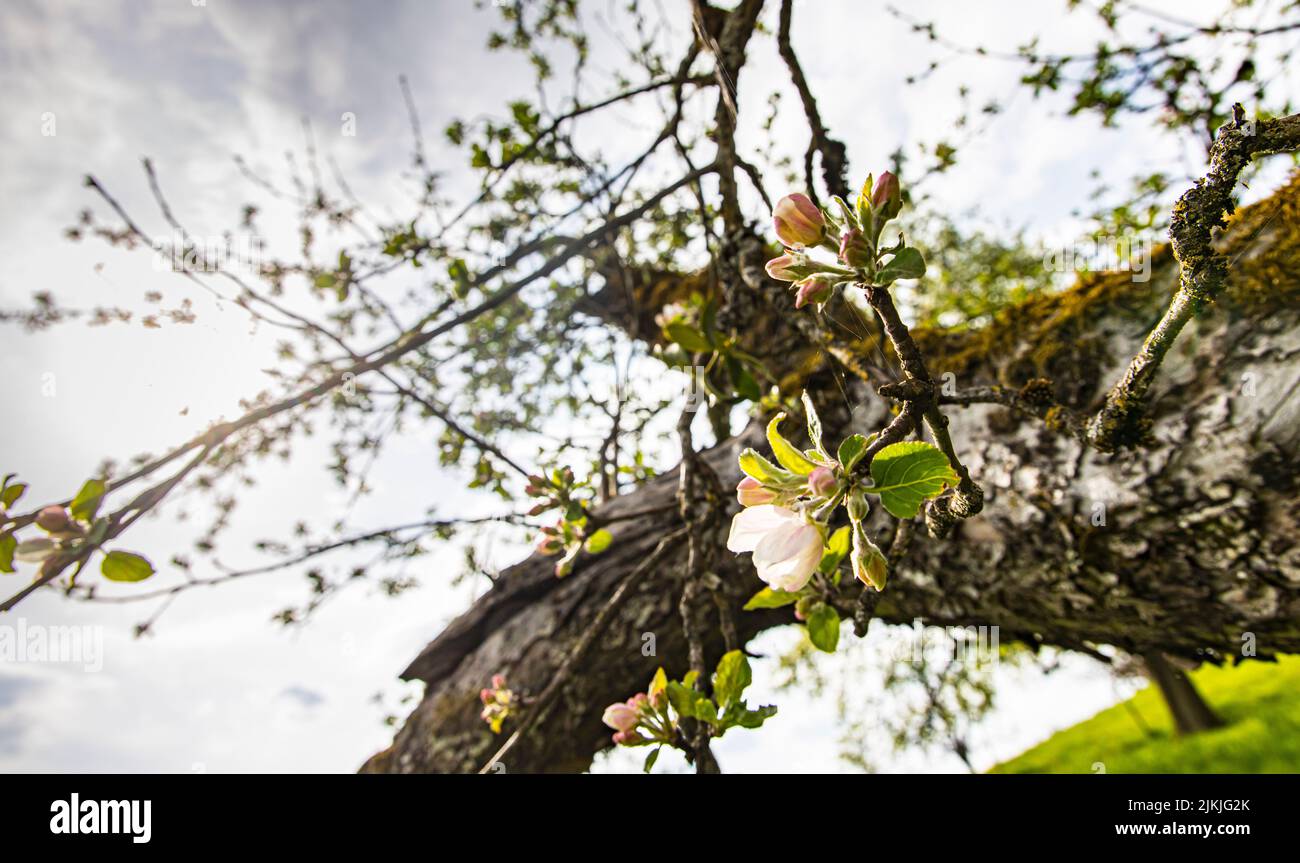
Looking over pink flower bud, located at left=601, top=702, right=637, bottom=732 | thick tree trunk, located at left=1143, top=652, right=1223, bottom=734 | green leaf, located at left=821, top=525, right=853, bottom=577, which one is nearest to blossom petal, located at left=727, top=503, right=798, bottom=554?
green leaf, located at left=821, top=525, right=853, bottom=577

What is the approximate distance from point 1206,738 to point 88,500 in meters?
12.4

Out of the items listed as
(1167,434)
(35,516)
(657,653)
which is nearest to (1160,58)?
(1167,434)

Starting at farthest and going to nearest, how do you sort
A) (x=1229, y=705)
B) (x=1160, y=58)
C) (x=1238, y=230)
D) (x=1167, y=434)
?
(x=1229, y=705) < (x=1160, y=58) < (x=1238, y=230) < (x=1167, y=434)

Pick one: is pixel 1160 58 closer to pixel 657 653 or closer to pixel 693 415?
pixel 693 415

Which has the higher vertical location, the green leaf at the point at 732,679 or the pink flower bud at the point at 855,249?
the pink flower bud at the point at 855,249

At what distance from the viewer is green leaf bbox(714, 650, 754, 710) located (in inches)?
43.1

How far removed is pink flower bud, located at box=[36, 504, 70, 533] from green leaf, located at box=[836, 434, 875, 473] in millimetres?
1244

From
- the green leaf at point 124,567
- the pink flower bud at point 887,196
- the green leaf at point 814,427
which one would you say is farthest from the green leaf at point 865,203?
the green leaf at point 124,567

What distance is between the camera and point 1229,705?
32.1 ft

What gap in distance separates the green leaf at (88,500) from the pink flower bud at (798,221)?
116 centimetres

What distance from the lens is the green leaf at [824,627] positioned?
3.38ft

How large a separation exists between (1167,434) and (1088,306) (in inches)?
19.0

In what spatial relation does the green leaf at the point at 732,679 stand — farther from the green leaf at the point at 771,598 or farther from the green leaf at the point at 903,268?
the green leaf at the point at 903,268
